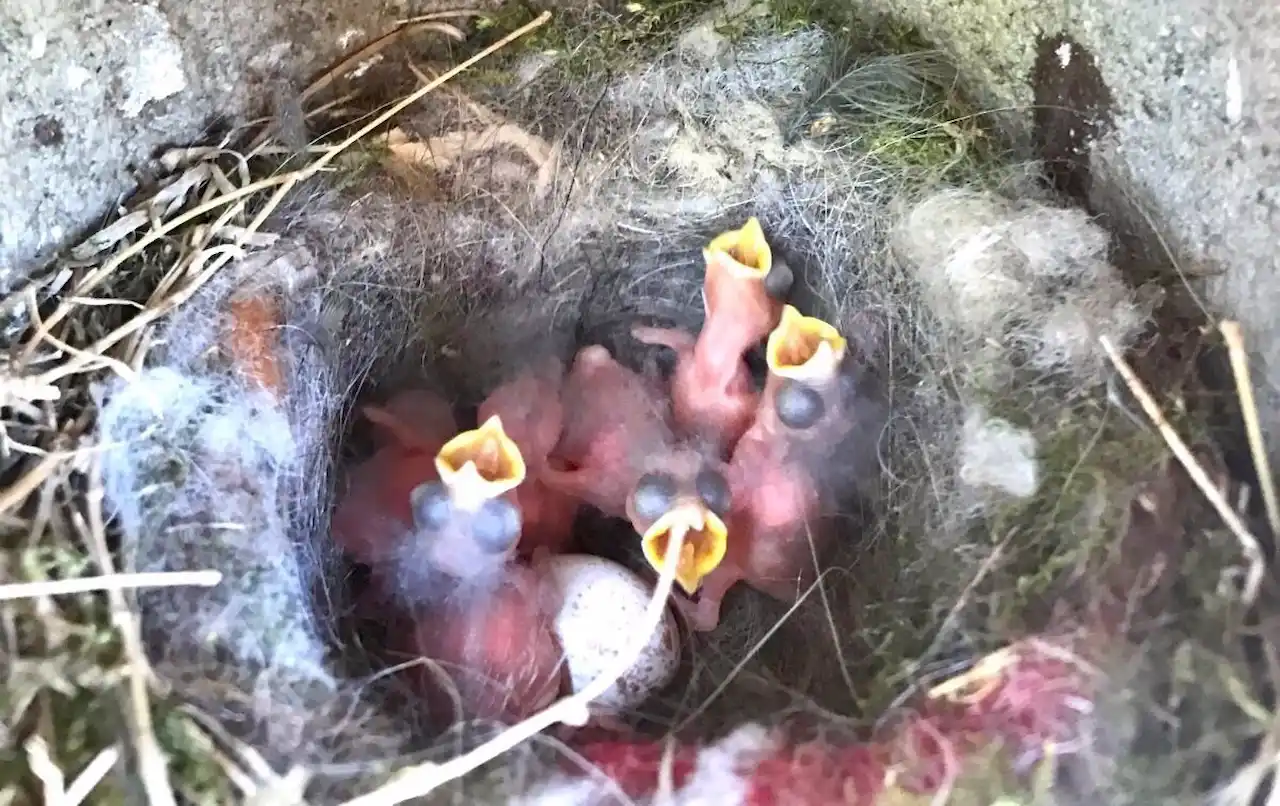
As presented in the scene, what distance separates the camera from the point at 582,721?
0.89 metres

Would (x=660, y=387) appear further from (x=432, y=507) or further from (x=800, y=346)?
(x=432, y=507)

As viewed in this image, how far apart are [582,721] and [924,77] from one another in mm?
825

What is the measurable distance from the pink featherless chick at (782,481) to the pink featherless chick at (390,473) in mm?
335

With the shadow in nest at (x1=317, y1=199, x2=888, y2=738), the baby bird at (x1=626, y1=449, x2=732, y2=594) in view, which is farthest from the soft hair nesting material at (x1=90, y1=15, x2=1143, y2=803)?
the baby bird at (x1=626, y1=449, x2=732, y2=594)

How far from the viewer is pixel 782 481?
1.24 m

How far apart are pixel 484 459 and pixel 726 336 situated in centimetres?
32

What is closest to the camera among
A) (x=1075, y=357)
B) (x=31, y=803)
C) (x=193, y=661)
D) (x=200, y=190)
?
(x=31, y=803)

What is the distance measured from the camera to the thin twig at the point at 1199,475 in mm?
845

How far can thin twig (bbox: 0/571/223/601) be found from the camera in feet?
2.92

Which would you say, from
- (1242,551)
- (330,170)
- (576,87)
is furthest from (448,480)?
(1242,551)

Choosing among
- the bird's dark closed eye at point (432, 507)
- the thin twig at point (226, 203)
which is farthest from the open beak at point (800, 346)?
the thin twig at point (226, 203)

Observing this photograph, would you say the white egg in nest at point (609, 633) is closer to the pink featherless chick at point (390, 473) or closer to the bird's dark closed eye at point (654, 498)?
the bird's dark closed eye at point (654, 498)

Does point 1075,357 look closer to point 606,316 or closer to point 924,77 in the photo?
point 924,77

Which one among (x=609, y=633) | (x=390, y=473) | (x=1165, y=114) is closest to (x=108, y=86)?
(x=390, y=473)
